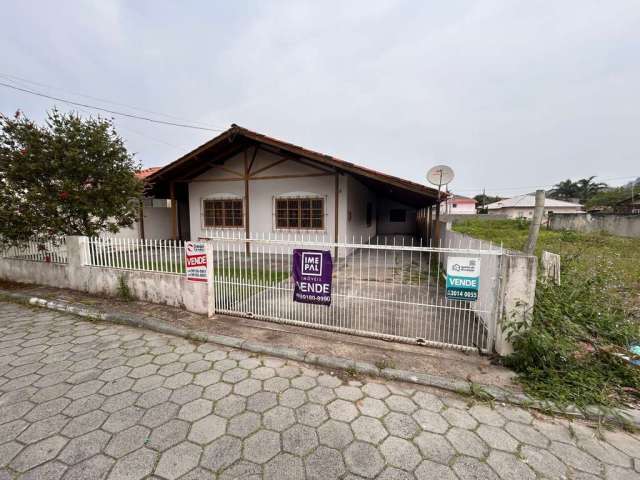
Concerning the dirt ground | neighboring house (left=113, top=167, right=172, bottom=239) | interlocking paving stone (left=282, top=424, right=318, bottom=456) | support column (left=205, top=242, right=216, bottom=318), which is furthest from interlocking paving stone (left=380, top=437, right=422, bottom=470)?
neighboring house (left=113, top=167, right=172, bottom=239)

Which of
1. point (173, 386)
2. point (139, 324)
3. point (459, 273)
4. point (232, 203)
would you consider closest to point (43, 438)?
point (173, 386)

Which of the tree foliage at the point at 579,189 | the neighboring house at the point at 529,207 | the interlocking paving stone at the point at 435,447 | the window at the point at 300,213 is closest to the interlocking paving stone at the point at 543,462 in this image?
the interlocking paving stone at the point at 435,447

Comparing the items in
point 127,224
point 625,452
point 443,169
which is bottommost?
point 625,452

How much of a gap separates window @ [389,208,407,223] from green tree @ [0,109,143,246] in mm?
16949

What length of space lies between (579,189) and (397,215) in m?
64.2

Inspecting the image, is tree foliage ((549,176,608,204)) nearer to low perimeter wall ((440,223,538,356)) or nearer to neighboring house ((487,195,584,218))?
neighboring house ((487,195,584,218))

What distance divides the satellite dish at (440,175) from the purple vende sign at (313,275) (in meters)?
5.19

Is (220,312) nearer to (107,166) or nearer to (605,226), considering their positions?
(107,166)

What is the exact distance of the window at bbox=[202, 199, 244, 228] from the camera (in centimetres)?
1031

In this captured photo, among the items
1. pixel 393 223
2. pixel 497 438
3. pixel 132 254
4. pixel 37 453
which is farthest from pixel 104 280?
pixel 393 223

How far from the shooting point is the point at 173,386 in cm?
240

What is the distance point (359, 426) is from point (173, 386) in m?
1.66

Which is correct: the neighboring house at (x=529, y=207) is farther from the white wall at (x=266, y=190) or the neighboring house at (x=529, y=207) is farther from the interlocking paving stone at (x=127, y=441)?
the interlocking paving stone at (x=127, y=441)

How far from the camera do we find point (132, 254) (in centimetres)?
442
